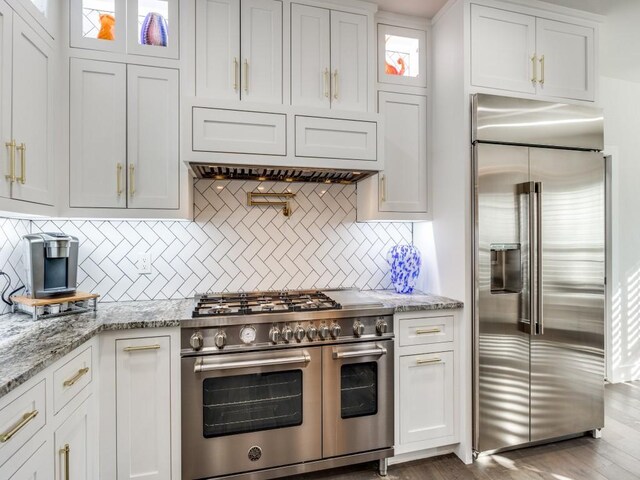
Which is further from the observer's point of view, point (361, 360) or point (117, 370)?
point (361, 360)

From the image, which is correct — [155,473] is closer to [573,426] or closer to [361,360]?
[361,360]

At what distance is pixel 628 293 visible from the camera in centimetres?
346

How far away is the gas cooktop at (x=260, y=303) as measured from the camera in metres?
1.97

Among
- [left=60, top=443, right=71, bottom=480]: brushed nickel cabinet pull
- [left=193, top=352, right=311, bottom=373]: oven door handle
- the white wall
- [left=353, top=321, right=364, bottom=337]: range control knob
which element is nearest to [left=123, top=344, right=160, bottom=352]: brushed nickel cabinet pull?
[left=193, top=352, right=311, bottom=373]: oven door handle

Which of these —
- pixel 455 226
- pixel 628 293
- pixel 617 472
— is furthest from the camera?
pixel 628 293

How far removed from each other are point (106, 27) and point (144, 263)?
4.54ft

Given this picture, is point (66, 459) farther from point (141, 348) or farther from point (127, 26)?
point (127, 26)

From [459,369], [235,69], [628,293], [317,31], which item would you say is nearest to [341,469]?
[459,369]

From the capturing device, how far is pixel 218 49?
2.12 metres

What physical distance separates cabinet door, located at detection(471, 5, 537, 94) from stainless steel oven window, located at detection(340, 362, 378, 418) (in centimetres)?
185

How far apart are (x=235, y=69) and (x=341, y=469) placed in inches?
97.0

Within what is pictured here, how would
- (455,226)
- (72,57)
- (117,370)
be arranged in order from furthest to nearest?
(455,226), (72,57), (117,370)

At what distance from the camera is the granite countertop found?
1188 millimetres

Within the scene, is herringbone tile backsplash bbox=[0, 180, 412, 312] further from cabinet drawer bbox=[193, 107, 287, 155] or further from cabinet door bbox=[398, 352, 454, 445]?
cabinet door bbox=[398, 352, 454, 445]
